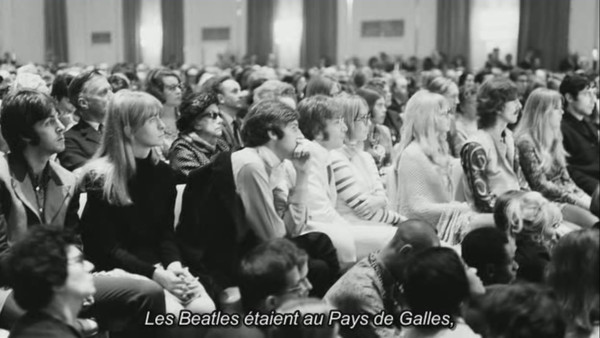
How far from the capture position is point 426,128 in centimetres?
494

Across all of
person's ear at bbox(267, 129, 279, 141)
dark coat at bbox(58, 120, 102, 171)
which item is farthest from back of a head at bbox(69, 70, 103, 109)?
person's ear at bbox(267, 129, 279, 141)

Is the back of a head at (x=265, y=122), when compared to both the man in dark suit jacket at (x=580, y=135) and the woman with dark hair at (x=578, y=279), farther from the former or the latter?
the man in dark suit jacket at (x=580, y=135)

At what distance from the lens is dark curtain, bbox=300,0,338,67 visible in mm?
20986

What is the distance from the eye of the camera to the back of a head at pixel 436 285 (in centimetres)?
275

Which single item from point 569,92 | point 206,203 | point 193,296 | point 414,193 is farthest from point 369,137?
point 193,296

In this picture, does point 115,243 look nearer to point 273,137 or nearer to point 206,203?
point 206,203

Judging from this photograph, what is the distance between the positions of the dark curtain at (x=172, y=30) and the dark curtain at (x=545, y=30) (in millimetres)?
8349

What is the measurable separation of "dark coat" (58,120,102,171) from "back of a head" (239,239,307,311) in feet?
6.39

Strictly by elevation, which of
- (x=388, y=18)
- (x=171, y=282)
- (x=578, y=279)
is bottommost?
(x=171, y=282)

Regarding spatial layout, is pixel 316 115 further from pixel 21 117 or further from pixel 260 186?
pixel 21 117

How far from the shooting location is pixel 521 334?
239 centimetres

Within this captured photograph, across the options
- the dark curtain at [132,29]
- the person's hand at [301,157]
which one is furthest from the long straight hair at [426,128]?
the dark curtain at [132,29]

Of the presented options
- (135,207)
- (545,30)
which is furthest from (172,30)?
(135,207)

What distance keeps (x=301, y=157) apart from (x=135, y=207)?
0.92 meters
